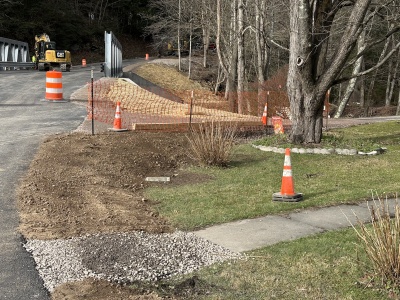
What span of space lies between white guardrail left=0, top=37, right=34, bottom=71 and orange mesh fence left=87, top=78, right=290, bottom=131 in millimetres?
15398

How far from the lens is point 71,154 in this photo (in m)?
11.8

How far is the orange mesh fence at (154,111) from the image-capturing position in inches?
639

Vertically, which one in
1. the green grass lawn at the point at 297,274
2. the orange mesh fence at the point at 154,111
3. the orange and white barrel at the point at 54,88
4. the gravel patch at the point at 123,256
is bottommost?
the gravel patch at the point at 123,256

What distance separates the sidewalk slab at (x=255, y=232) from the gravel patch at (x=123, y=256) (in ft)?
0.70

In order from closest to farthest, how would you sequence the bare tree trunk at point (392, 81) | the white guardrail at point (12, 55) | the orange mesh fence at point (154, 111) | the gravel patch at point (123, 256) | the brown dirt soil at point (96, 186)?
the gravel patch at point (123, 256) → the brown dirt soil at point (96, 186) → the orange mesh fence at point (154, 111) → the white guardrail at point (12, 55) → the bare tree trunk at point (392, 81)

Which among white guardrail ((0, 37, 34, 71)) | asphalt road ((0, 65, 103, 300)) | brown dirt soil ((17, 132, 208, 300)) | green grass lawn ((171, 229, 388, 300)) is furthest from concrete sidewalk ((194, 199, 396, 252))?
white guardrail ((0, 37, 34, 71))

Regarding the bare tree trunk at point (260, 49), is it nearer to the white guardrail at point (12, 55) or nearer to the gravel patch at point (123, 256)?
the gravel patch at point (123, 256)

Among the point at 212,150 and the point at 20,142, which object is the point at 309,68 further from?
the point at 20,142

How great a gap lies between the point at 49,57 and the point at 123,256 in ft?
122

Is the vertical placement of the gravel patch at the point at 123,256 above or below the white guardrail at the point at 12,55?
below

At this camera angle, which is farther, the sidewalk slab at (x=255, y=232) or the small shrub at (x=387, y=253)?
the sidewalk slab at (x=255, y=232)

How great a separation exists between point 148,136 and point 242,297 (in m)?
9.54

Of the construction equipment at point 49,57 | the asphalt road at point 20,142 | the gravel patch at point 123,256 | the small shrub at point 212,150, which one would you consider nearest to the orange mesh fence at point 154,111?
the asphalt road at point 20,142

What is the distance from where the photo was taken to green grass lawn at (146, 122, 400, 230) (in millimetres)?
8367
